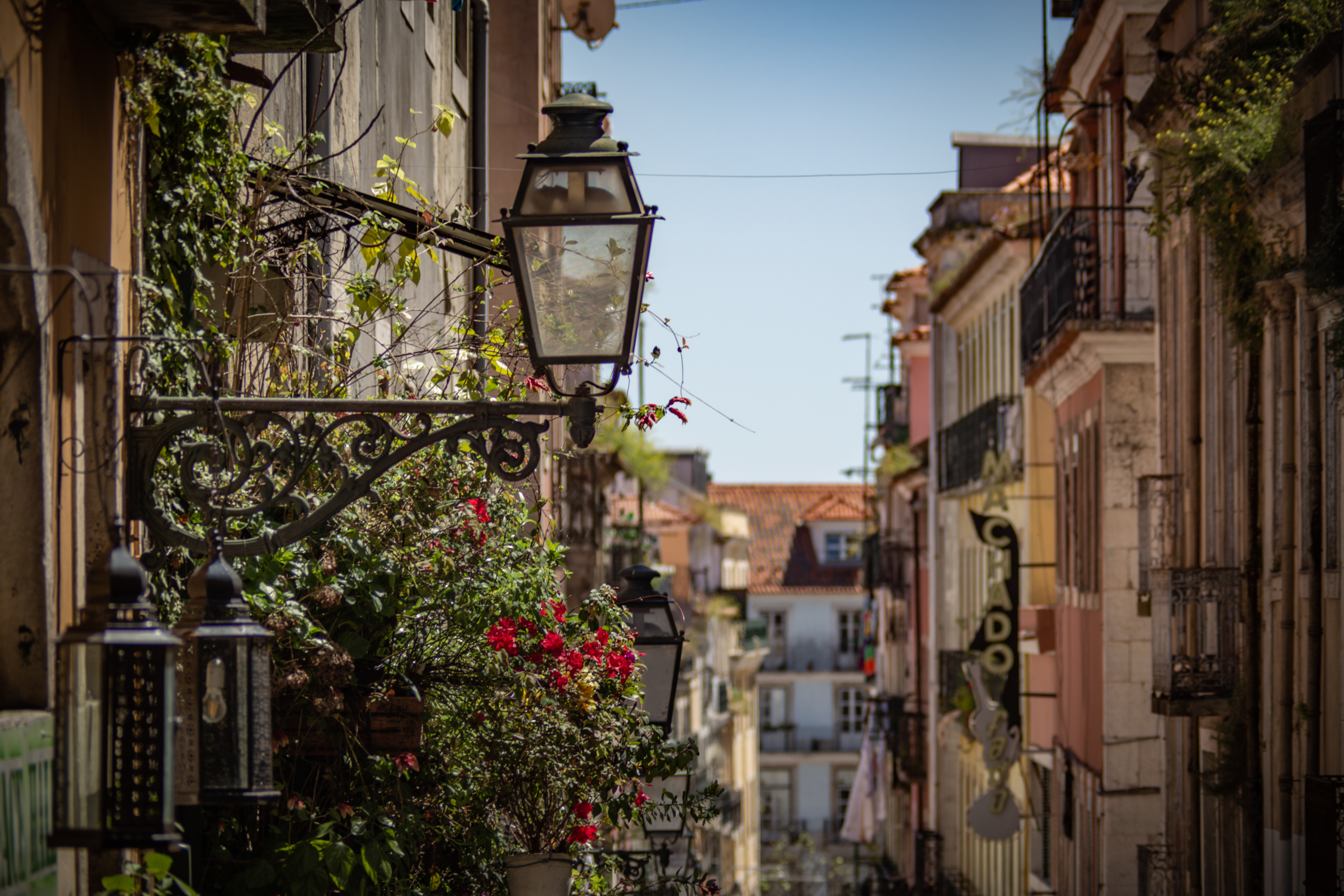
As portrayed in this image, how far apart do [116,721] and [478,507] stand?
139 inches

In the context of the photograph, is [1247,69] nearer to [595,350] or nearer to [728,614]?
[595,350]

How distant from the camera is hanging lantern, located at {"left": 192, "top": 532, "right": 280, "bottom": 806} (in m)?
4.48

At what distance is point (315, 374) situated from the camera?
349 inches

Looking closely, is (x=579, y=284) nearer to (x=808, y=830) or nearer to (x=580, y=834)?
(x=580, y=834)

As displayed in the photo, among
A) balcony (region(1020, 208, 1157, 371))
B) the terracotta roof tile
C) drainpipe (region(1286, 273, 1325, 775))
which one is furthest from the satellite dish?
the terracotta roof tile

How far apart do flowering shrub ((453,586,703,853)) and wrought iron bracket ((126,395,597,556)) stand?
2.02 metres

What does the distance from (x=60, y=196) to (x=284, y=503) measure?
1.14m

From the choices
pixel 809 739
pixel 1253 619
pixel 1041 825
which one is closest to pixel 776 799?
pixel 809 739

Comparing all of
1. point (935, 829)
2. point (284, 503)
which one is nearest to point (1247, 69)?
point (284, 503)

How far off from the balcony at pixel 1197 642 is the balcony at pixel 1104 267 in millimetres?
5104

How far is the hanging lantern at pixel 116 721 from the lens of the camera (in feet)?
13.0

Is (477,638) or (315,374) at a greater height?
(315,374)

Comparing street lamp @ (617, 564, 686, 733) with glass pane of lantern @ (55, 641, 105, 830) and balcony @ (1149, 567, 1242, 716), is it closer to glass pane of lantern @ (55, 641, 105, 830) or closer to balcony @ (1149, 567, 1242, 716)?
balcony @ (1149, 567, 1242, 716)

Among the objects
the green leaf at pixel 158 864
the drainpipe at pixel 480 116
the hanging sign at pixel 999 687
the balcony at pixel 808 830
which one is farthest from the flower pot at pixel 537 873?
the balcony at pixel 808 830
